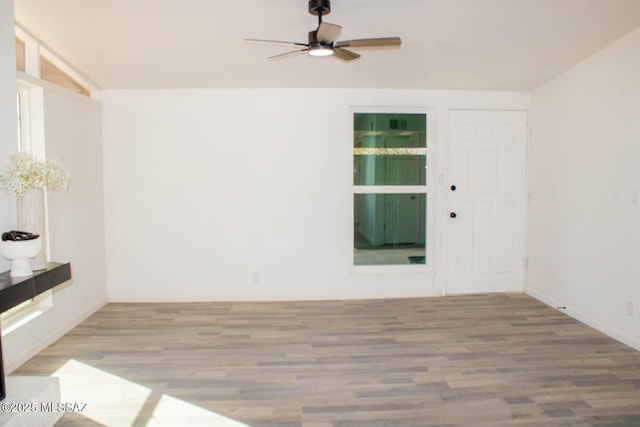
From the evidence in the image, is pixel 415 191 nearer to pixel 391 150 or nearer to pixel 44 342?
pixel 391 150

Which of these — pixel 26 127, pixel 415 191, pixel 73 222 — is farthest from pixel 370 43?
pixel 73 222

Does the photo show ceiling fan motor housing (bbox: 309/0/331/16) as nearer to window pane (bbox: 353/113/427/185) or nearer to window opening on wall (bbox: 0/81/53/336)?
window pane (bbox: 353/113/427/185)

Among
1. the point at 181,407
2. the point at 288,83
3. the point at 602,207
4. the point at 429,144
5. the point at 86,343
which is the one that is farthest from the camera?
the point at 429,144

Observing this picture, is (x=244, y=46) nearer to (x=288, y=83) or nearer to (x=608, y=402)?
(x=288, y=83)

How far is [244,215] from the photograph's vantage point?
4609mm

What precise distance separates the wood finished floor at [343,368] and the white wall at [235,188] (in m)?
0.48

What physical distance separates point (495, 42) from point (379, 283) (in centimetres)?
288

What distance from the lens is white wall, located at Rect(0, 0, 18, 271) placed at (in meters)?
2.40

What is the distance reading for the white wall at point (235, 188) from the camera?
4508 millimetres

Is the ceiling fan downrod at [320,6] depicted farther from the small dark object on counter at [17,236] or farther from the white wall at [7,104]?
the small dark object on counter at [17,236]

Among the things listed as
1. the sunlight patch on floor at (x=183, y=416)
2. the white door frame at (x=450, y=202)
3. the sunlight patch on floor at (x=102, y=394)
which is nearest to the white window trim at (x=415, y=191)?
the white door frame at (x=450, y=202)

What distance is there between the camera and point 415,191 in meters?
4.76

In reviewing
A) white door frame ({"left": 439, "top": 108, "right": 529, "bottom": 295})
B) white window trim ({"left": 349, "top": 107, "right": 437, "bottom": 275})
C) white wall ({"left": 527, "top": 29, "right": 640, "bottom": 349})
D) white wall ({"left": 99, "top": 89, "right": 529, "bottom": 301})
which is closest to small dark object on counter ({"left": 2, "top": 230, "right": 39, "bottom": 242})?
white wall ({"left": 99, "top": 89, "right": 529, "bottom": 301})

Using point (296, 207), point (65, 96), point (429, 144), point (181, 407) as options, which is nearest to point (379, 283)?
point (296, 207)
